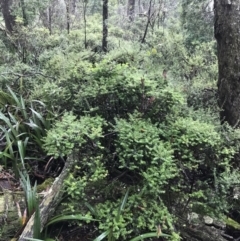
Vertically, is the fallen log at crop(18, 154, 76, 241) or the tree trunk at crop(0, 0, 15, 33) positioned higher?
the tree trunk at crop(0, 0, 15, 33)

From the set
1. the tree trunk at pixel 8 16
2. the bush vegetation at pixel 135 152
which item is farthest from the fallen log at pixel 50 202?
the tree trunk at pixel 8 16

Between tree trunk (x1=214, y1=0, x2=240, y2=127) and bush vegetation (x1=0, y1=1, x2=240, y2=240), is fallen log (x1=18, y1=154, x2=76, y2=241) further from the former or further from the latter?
tree trunk (x1=214, y1=0, x2=240, y2=127)

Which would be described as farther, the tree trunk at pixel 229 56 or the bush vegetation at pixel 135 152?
the tree trunk at pixel 229 56

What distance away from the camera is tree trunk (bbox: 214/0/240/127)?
10.6ft

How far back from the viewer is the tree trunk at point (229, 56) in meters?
3.25

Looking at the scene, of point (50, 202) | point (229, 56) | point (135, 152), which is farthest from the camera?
point (229, 56)

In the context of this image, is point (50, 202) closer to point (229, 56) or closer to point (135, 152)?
point (135, 152)

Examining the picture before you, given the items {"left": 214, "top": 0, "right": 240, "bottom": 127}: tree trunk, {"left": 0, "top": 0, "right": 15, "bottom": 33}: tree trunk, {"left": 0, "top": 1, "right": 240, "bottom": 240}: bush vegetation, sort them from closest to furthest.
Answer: {"left": 0, "top": 1, "right": 240, "bottom": 240}: bush vegetation → {"left": 214, "top": 0, "right": 240, "bottom": 127}: tree trunk → {"left": 0, "top": 0, "right": 15, "bottom": 33}: tree trunk

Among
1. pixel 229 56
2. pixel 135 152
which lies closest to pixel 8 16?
pixel 229 56

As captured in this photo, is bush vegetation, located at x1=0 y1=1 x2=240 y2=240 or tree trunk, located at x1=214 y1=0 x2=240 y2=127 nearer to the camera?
bush vegetation, located at x1=0 y1=1 x2=240 y2=240

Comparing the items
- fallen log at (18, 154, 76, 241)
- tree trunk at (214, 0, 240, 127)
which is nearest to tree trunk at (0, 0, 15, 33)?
tree trunk at (214, 0, 240, 127)

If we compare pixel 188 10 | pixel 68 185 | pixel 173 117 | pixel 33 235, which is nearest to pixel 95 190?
pixel 68 185

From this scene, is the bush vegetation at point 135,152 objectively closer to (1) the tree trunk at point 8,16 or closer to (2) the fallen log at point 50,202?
(2) the fallen log at point 50,202

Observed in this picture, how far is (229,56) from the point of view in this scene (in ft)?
11.0
